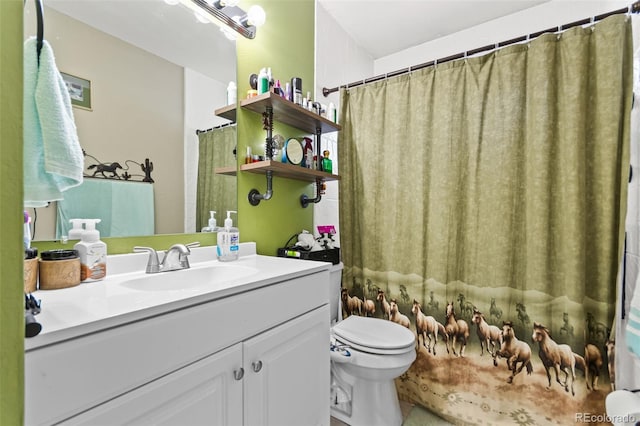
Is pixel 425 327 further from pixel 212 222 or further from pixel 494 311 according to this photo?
pixel 212 222

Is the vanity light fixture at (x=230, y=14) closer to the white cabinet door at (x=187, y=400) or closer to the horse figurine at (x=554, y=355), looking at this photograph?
the white cabinet door at (x=187, y=400)

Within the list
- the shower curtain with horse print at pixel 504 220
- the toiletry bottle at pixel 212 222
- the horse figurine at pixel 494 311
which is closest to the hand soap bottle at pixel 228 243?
the toiletry bottle at pixel 212 222

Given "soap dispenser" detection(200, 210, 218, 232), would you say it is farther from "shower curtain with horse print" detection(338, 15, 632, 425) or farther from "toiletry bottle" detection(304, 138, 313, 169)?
"shower curtain with horse print" detection(338, 15, 632, 425)

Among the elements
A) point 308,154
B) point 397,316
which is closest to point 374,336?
point 397,316

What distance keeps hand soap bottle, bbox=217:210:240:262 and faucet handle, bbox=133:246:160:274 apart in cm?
26

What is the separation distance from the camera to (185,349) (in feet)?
2.18

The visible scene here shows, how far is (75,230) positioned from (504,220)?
70.4 inches

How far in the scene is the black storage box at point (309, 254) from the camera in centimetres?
149

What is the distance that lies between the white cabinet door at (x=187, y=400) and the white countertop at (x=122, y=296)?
0.52 feet

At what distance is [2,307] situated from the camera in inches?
12.9

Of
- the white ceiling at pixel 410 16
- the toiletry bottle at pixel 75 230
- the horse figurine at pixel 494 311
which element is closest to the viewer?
the toiletry bottle at pixel 75 230

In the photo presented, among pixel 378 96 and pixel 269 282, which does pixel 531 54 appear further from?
pixel 269 282

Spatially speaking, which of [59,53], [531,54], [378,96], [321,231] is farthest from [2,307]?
[531,54]

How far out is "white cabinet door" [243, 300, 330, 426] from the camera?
0.84 m
